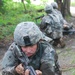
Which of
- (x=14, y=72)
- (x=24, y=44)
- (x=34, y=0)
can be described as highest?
(x=24, y=44)

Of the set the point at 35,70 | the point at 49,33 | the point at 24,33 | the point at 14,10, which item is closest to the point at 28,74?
the point at 35,70

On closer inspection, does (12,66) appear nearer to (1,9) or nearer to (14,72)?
(14,72)

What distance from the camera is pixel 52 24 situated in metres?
10.6

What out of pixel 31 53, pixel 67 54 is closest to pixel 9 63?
pixel 31 53

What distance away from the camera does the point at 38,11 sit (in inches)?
738

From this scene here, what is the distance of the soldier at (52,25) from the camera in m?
10.5

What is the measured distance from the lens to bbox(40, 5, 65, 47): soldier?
415 inches

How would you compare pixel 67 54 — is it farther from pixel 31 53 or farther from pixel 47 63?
pixel 31 53

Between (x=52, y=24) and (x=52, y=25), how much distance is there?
5 centimetres

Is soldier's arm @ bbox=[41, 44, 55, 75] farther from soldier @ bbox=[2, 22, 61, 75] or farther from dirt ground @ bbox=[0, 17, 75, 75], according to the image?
dirt ground @ bbox=[0, 17, 75, 75]

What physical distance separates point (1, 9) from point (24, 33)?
11.4 meters

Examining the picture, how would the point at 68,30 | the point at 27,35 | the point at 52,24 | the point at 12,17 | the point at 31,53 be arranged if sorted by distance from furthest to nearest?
the point at 12,17 < the point at 68,30 < the point at 52,24 < the point at 31,53 < the point at 27,35

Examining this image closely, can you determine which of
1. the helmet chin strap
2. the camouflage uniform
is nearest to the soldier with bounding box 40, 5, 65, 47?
the camouflage uniform

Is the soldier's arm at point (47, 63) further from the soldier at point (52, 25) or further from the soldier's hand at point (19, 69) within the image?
the soldier at point (52, 25)
